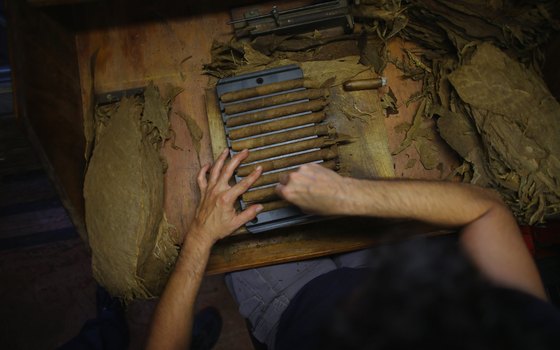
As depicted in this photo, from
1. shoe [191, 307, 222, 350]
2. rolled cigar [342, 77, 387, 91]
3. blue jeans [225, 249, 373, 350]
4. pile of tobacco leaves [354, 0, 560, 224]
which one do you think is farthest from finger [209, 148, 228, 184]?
shoe [191, 307, 222, 350]

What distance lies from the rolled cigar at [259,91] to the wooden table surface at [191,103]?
0.57 feet

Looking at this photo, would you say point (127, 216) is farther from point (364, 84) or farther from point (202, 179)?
point (364, 84)

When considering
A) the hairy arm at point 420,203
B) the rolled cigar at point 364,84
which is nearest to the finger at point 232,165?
the hairy arm at point 420,203

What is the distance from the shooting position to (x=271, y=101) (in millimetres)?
1427

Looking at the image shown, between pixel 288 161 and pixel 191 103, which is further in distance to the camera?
pixel 191 103

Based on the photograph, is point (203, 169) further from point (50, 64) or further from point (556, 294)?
point (556, 294)

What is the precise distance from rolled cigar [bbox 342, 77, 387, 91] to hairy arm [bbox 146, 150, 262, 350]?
1.56 ft

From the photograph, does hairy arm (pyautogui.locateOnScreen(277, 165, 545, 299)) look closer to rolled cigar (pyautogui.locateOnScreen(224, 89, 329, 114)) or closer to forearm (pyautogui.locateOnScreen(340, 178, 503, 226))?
forearm (pyautogui.locateOnScreen(340, 178, 503, 226))

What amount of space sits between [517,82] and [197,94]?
118 cm

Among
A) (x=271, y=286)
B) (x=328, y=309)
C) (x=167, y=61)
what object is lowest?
(x=271, y=286)

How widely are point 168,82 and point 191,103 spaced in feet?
0.42

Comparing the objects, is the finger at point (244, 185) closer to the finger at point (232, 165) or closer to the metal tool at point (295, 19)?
the finger at point (232, 165)

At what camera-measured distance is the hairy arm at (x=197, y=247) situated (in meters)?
1.27

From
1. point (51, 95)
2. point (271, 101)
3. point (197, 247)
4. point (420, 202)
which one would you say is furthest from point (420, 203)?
point (51, 95)
